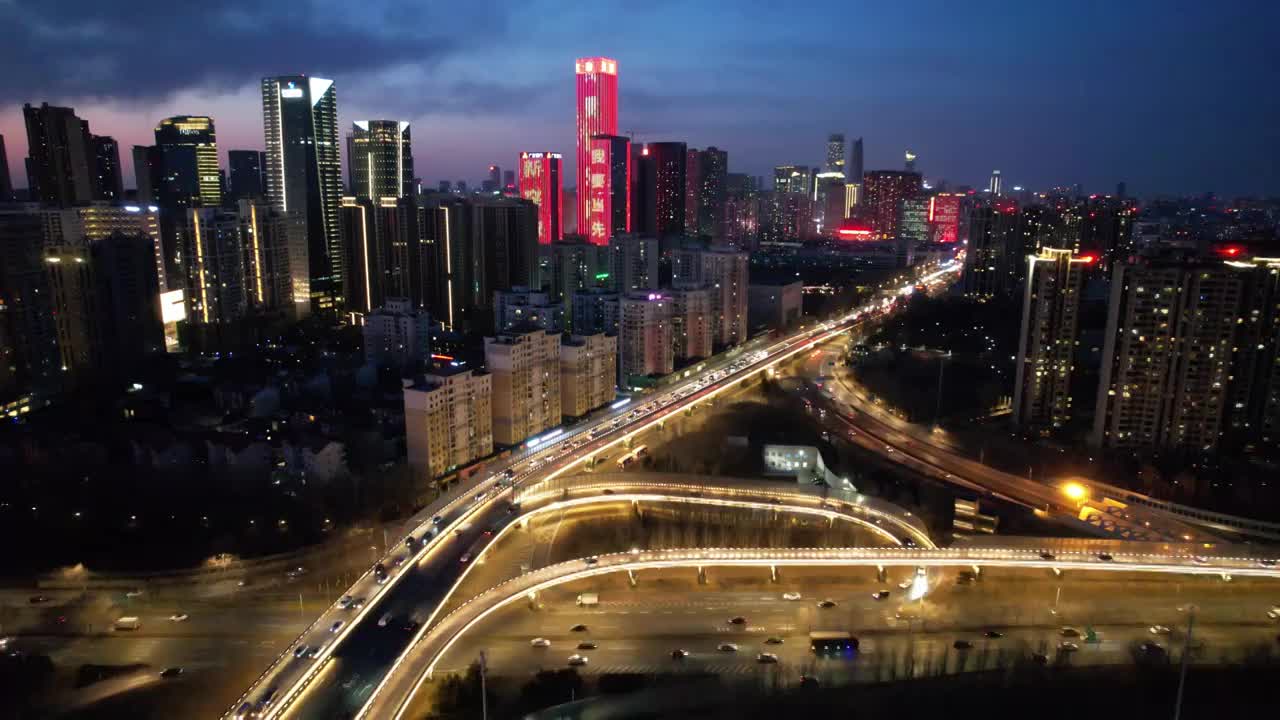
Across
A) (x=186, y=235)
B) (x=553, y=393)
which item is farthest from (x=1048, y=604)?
(x=186, y=235)

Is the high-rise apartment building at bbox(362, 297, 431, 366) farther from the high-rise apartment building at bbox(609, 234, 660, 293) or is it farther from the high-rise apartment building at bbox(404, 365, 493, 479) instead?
the high-rise apartment building at bbox(609, 234, 660, 293)

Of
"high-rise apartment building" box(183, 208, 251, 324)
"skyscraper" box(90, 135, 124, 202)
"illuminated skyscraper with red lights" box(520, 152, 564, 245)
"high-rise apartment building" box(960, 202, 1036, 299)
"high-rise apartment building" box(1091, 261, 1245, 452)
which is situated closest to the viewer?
"high-rise apartment building" box(1091, 261, 1245, 452)

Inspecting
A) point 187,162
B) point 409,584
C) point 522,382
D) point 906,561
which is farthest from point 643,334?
point 187,162

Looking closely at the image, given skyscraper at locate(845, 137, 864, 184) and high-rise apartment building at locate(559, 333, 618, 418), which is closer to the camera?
high-rise apartment building at locate(559, 333, 618, 418)

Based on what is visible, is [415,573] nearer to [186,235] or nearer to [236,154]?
[186,235]

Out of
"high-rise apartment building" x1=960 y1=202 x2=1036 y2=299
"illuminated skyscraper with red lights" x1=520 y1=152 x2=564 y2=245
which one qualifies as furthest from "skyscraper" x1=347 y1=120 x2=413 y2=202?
"high-rise apartment building" x1=960 y1=202 x2=1036 y2=299

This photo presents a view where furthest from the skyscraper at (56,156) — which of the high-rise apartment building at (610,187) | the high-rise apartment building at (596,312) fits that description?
the high-rise apartment building at (610,187)

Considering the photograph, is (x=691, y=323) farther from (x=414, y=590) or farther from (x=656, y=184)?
(x=656, y=184)
